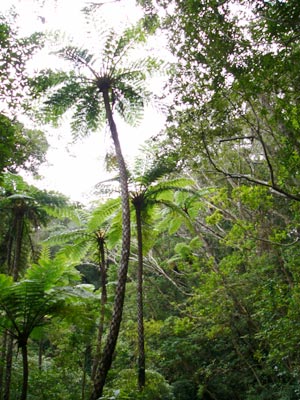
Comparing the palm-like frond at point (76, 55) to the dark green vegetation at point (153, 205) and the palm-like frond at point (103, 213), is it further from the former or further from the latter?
the palm-like frond at point (103, 213)

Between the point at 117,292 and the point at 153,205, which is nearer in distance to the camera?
the point at 117,292

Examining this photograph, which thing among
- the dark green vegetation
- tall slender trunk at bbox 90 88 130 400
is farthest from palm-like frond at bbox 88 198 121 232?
tall slender trunk at bbox 90 88 130 400

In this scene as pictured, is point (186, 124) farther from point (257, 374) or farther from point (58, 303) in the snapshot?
point (257, 374)

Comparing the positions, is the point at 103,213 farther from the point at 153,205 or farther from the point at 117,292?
the point at 117,292

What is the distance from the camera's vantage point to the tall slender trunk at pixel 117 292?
438 cm

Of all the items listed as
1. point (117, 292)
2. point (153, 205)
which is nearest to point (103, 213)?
point (153, 205)

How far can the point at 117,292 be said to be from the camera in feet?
16.7

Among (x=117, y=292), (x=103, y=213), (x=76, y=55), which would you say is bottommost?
(x=117, y=292)

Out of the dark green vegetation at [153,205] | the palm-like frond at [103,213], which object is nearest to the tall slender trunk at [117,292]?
the dark green vegetation at [153,205]

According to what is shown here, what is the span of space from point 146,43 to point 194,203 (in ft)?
14.5

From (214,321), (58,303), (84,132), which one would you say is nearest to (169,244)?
(214,321)

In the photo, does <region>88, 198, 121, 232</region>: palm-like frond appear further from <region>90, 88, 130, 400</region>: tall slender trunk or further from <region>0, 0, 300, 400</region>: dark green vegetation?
<region>90, 88, 130, 400</region>: tall slender trunk

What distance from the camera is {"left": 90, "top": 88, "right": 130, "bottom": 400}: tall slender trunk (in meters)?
4.38

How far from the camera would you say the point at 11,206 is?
6535 mm
